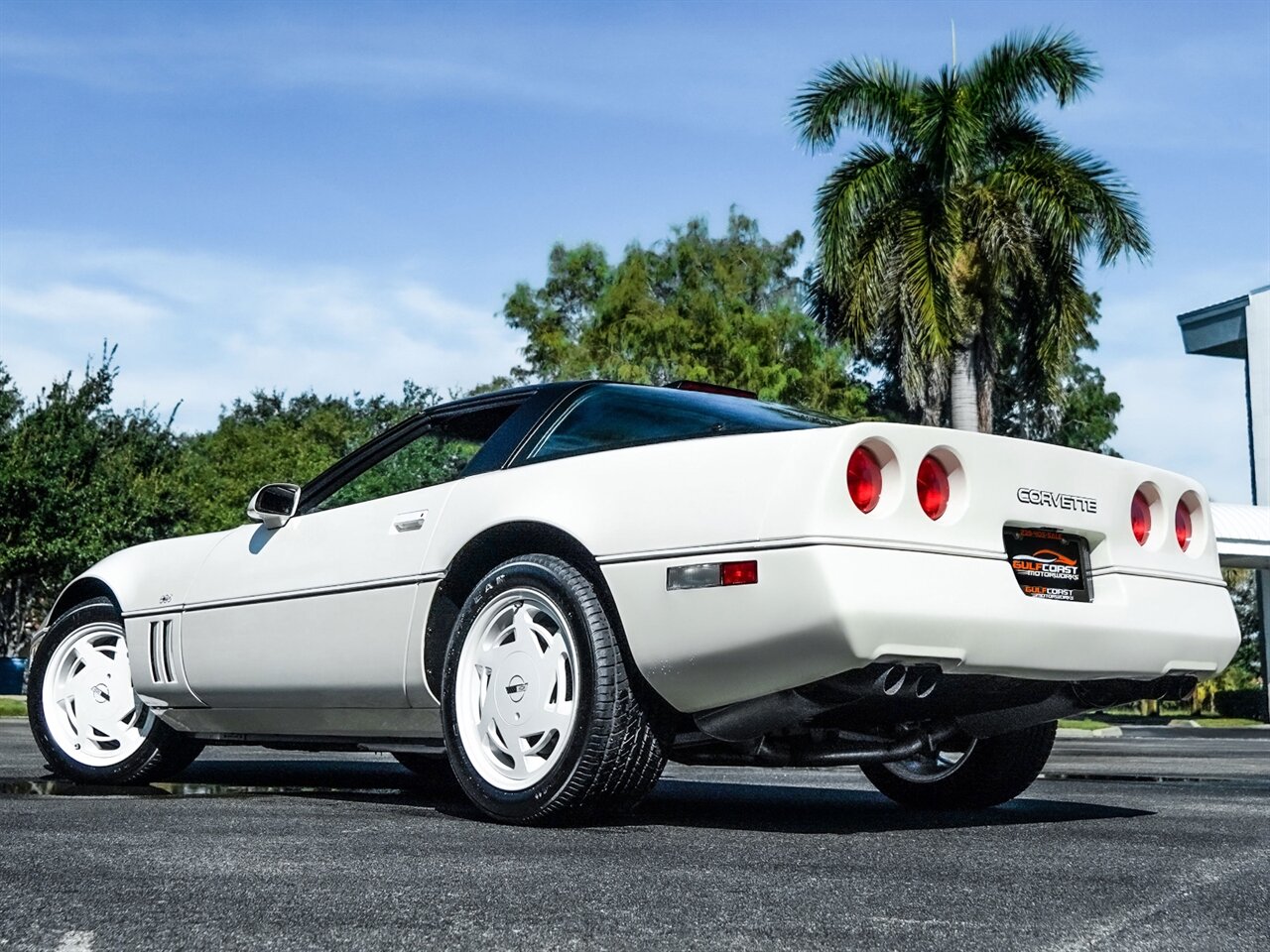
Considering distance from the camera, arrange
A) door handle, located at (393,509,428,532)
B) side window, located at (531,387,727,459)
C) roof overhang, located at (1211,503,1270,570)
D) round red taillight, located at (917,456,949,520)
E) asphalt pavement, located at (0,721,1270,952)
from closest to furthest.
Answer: asphalt pavement, located at (0,721,1270,952)
round red taillight, located at (917,456,949,520)
side window, located at (531,387,727,459)
door handle, located at (393,509,428,532)
roof overhang, located at (1211,503,1270,570)

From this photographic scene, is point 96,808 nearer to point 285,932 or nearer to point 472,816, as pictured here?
point 472,816

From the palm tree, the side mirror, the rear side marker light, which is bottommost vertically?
the rear side marker light

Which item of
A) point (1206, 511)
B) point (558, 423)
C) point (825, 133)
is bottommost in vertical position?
point (1206, 511)

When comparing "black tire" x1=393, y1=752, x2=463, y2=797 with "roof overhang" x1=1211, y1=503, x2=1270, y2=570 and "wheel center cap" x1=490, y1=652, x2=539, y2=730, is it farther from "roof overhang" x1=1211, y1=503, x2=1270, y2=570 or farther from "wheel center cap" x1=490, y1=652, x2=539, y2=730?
"roof overhang" x1=1211, y1=503, x2=1270, y2=570

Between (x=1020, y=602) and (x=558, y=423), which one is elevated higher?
(x=558, y=423)

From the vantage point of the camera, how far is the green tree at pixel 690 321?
3884 cm

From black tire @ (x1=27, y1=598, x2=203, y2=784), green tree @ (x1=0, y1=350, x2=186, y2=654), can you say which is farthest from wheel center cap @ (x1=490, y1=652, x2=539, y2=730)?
green tree @ (x1=0, y1=350, x2=186, y2=654)

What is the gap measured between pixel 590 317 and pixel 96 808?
43881 millimetres

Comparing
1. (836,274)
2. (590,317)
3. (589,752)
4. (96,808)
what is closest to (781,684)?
(589,752)

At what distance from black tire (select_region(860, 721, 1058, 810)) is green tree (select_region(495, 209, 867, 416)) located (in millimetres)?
27740

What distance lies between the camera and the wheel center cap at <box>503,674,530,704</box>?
468 cm

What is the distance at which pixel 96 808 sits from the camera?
496 cm

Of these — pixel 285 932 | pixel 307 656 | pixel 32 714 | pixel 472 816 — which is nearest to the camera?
pixel 285 932

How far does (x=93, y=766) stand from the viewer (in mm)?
6383
